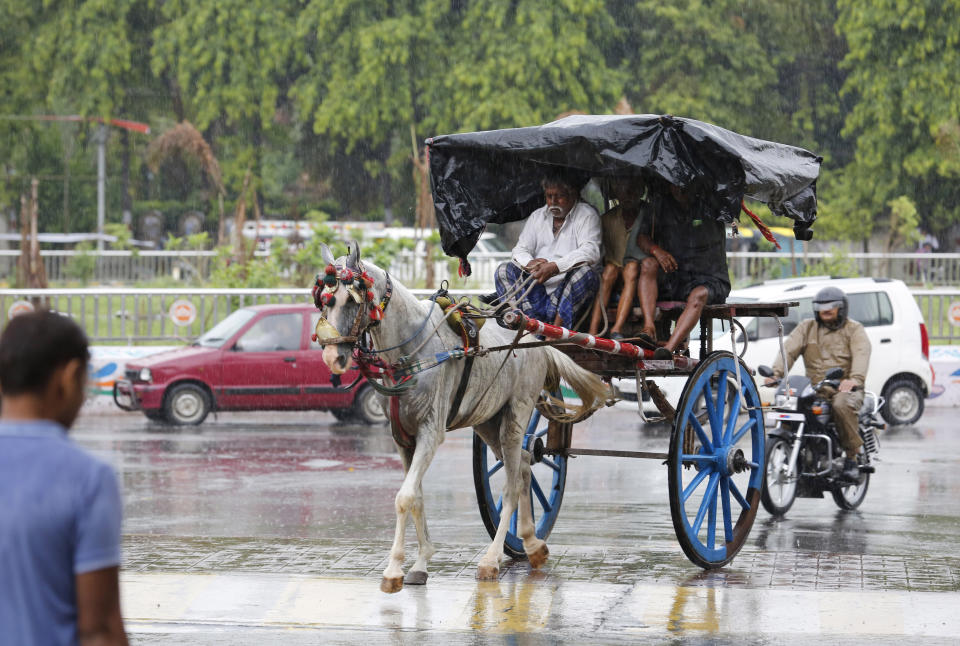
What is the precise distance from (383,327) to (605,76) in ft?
105

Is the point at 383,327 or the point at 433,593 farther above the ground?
Result: the point at 383,327

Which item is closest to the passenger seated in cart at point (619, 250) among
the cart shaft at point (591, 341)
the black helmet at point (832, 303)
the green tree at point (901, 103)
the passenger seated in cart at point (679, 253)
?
the passenger seated in cart at point (679, 253)

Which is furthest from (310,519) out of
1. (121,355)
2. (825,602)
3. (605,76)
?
(605,76)

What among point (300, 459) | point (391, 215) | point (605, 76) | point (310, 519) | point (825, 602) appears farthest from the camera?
point (391, 215)

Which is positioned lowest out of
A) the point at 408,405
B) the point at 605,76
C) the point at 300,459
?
the point at 300,459

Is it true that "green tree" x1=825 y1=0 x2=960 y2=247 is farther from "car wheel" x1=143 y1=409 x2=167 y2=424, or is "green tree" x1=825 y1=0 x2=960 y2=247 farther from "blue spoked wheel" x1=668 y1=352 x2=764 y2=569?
"blue spoked wheel" x1=668 y1=352 x2=764 y2=569

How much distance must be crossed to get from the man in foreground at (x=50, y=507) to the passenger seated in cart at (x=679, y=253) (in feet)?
19.0

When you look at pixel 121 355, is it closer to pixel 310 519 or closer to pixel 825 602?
pixel 310 519

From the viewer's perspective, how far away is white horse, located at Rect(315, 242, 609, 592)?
707 cm

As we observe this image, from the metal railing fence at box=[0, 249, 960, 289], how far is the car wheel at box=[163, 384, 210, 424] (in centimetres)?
902

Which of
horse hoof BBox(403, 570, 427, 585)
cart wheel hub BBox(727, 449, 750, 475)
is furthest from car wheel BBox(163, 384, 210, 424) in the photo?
horse hoof BBox(403, 570, 427, 585)

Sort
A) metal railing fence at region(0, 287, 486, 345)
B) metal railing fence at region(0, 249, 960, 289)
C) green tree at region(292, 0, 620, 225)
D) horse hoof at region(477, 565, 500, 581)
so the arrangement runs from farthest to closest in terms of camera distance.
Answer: green tree at region(292, 0, 620, 225), metal railing fence at region(0, 249, 960, 289), metal railing fence at region(0, 287, 486, 345), horse hoof at region(477, 565, 500, 581)

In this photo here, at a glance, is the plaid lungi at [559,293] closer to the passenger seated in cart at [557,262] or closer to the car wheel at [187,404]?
the passenger seated in cart at [557,262]

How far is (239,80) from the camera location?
40.6 meters
